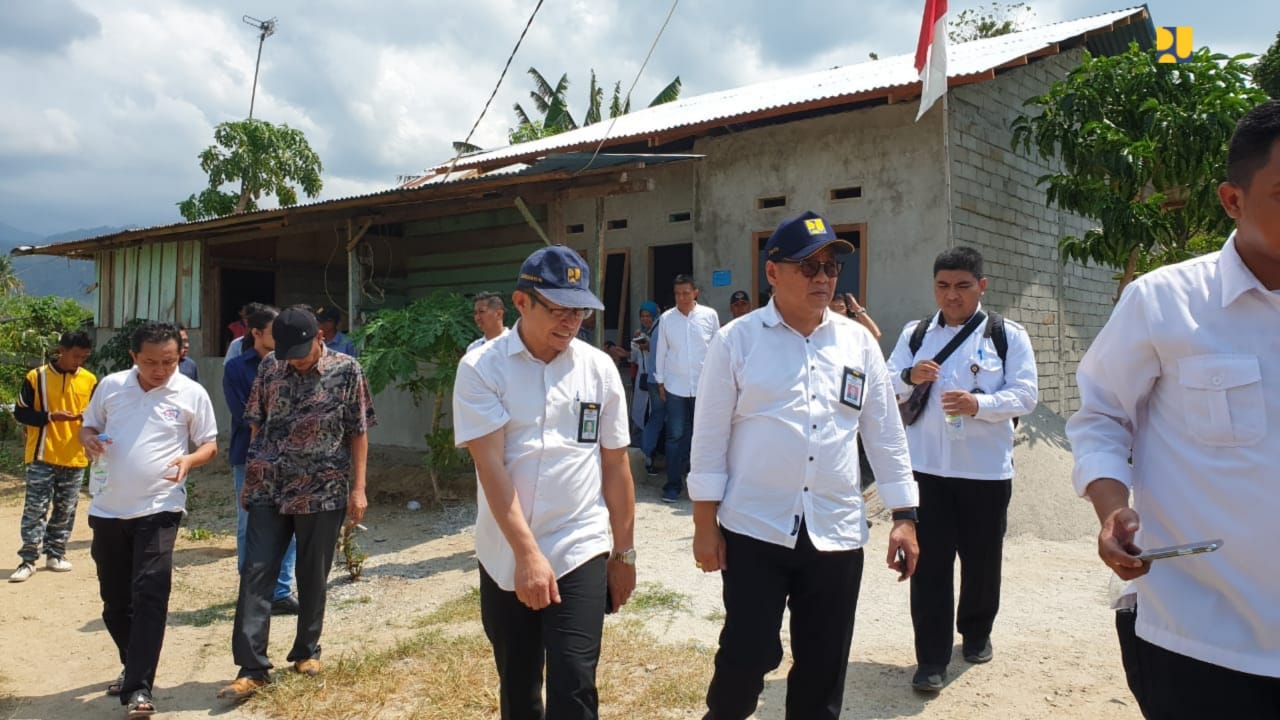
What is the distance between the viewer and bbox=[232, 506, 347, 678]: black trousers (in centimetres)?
423

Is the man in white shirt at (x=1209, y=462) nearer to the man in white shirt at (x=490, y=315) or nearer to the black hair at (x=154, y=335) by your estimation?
the black hair at (x=154, y=335)

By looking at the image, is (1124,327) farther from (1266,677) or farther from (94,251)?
(94,251)

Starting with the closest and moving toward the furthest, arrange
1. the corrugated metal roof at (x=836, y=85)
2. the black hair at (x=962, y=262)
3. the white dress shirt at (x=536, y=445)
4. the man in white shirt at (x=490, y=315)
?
1. the white dress shirt at (x=536, y=445)
2. the black hair at (x=962, y=262)
3. the man in white shirt at (x=490, y=315)
4. the corrugated metal roof at (x=836, y=85)

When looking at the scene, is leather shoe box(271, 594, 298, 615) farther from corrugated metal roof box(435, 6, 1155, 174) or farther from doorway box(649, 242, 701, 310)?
doorway box(649, 242, 701, 310)

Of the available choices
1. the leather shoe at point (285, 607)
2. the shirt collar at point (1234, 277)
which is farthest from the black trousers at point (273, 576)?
the shirt collar at point (1234, 277)

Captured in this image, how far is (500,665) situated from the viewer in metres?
2.85

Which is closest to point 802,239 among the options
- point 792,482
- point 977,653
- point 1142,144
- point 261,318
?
point 792,482

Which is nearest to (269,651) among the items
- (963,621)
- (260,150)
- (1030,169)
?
(963,621)

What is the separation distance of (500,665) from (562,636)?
11.5 inches

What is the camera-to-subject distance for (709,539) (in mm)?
2934

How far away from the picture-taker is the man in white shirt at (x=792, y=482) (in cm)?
285

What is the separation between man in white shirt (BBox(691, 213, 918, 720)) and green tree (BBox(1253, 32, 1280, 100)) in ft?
66.2

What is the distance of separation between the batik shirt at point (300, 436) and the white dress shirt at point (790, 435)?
7.45ft

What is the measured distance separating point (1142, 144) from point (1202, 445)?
26.7 feet
